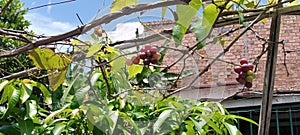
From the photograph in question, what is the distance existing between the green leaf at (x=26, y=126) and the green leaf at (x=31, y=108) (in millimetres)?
25

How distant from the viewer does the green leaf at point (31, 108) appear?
3.59ft

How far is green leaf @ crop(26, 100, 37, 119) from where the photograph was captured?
3.59 ft

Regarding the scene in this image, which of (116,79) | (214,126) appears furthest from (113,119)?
(214,126)

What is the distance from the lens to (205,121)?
1.02 metres

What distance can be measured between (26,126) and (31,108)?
7cm

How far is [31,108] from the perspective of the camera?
3.66ft

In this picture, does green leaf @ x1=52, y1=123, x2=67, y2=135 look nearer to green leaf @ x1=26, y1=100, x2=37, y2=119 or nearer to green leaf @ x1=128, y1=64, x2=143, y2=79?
green leaf @ x1=26, y1=100, x2=37, y2=119

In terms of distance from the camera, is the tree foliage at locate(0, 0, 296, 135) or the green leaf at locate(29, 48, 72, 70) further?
the green leaf at locate(29, 48, 72, 70)

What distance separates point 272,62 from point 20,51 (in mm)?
392

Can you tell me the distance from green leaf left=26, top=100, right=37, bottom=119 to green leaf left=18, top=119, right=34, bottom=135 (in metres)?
0.02

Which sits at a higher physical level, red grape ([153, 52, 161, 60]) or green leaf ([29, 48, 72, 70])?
green leaf ([29, 48, 72, 70])

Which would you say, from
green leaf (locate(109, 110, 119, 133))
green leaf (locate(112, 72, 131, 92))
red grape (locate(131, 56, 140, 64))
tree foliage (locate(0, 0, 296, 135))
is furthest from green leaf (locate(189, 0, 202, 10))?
green leaf (locate(109, 110, 119, 133))

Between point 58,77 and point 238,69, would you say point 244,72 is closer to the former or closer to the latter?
point 238,69

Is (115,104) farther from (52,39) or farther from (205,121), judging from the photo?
(52,39)
